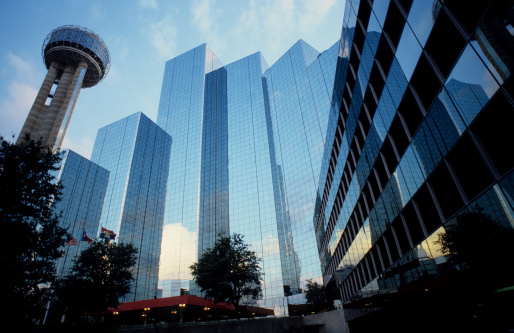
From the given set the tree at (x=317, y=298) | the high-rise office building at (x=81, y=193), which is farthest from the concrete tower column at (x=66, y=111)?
the tree at (x=317, y=298)

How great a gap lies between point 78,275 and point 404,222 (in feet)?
122

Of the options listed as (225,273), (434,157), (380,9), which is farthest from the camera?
(225,273)

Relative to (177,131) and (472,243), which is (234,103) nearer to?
(177,131)

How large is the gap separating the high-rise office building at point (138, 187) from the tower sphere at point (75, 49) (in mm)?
57646

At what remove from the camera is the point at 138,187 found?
132375 mm

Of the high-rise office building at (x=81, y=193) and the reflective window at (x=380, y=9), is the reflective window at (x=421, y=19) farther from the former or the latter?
the high-rise office building at (x=81, y=193)

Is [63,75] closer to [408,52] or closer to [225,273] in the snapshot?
[225,273]

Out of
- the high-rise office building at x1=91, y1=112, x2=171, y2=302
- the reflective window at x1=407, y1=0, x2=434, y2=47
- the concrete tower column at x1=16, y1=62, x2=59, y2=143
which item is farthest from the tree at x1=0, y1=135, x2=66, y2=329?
the high-rise office building at x1=91, y1=112, x2=171, y2=302

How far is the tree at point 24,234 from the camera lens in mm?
18047

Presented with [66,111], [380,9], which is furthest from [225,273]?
[66,111]

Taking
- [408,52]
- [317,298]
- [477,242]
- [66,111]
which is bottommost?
[477,242]

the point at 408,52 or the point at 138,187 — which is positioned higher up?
the point at 138,187

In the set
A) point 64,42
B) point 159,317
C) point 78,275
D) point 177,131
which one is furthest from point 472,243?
point 177,131

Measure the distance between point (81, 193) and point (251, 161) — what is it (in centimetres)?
8415
